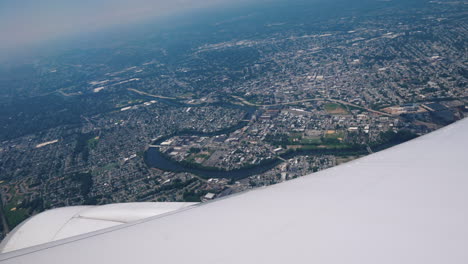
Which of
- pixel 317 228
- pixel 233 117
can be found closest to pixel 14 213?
pixel 233 117

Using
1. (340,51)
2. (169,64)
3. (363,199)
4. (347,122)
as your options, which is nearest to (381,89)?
(347,122)

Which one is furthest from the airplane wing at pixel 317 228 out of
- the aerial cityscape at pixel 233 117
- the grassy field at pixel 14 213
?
the grassy field at pixel 14 213

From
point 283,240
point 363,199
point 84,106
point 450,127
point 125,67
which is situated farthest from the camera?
point 125,67

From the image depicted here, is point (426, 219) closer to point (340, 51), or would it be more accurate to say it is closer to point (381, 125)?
point (381, 125)

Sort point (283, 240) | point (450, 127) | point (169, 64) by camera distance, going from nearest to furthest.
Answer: point (283, 240), point (450, 127), point (169, 64)

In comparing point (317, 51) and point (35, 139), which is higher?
point (317, 51)

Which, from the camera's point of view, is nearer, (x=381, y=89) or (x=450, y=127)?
(x=450, y=127)

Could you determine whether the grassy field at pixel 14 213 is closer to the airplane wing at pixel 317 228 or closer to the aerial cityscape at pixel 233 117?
the aerial cityscape at pixel 233 117
